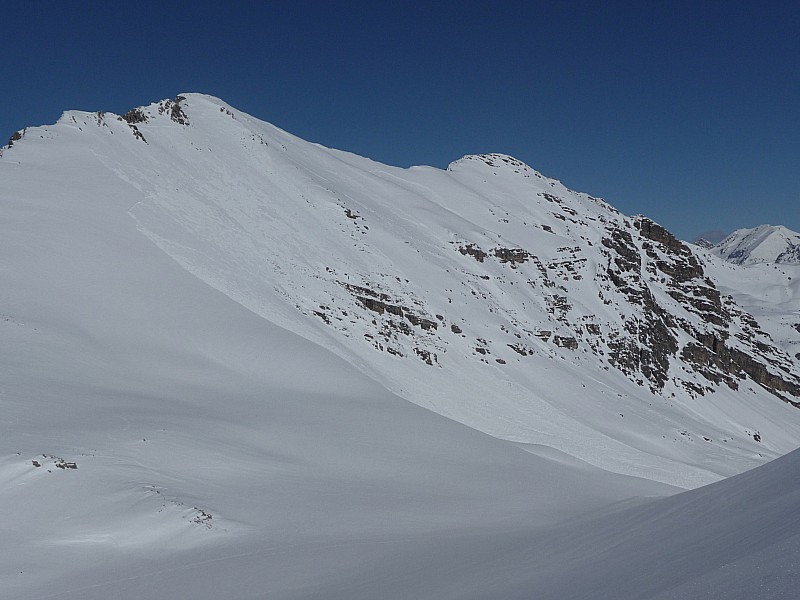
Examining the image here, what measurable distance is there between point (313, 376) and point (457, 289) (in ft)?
67.6

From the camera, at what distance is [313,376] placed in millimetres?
22891

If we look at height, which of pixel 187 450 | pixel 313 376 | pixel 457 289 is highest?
pixel 457 289

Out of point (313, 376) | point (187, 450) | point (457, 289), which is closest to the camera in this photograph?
point (187, 450)

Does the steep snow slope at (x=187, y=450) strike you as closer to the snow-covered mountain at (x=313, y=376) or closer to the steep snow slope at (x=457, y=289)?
the snow-covered mountain at (x=313, y=376)

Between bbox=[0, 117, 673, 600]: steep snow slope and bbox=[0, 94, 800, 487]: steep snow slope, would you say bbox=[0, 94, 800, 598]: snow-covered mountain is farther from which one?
bbox=[0, 94, 800, 487]: steep snow slope

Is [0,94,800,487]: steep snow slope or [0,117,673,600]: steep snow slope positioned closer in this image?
[0,117,673,600]: steep snow slope

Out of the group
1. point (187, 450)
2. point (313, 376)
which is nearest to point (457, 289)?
point (313, 376)

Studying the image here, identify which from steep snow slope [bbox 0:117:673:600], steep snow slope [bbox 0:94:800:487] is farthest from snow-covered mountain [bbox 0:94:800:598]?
steep snow slope [bbox 0:94:800:487]

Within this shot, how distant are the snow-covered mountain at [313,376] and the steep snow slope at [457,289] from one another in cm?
23

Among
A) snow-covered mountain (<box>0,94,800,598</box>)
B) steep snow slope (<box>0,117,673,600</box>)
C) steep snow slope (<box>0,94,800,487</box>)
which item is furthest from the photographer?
steep snow slope (<box>0,94,800,487</box>)

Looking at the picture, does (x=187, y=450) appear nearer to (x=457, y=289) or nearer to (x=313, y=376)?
(x=313, y=376)

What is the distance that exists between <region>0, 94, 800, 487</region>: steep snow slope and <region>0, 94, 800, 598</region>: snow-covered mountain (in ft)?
0.77

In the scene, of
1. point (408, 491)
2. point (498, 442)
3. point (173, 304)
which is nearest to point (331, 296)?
point (173, 304)

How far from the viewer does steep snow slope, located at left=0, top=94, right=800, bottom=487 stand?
Result: 30.1m
